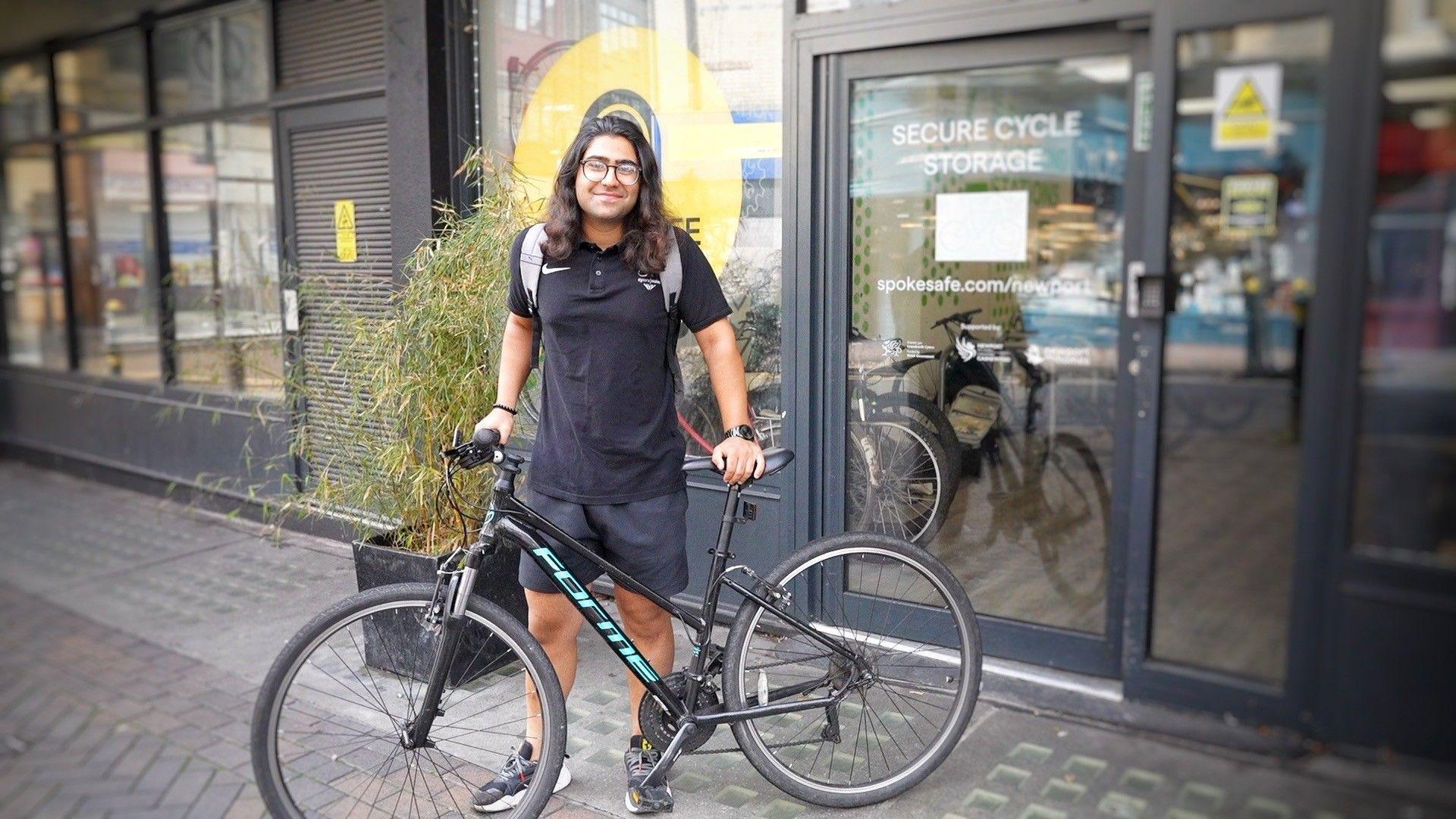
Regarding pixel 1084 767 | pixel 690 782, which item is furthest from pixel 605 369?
pixel 1084 767

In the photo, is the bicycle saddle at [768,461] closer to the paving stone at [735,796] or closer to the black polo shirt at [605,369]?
the black polo shirt at [605,369]

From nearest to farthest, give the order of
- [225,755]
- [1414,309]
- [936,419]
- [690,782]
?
[1414,309] → [690,782] → [225,755] → [936,419]

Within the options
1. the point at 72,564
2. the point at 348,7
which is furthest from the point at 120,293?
the point at 348,7

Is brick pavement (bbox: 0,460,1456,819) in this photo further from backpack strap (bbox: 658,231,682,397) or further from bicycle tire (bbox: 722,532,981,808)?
backpack strap (bbox: 658,231,682,397)

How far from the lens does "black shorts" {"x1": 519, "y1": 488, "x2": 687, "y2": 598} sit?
2926 mm

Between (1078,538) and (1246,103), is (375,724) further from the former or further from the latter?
(1246,103)

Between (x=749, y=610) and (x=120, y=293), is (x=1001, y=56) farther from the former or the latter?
(x=120, y=293)

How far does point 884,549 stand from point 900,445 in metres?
1.18

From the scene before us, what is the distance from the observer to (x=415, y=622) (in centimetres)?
290

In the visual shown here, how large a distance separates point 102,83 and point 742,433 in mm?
7087

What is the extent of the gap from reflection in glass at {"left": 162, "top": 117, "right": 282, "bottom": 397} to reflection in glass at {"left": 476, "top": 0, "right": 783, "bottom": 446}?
6.64 feet

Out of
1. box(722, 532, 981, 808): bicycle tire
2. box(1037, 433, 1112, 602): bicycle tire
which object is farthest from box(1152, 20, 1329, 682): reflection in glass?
box(722, 532, 981, 808): bicycle tire

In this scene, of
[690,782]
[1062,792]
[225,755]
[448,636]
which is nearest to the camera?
[448,636]

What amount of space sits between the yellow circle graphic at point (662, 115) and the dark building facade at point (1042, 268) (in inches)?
0.6
